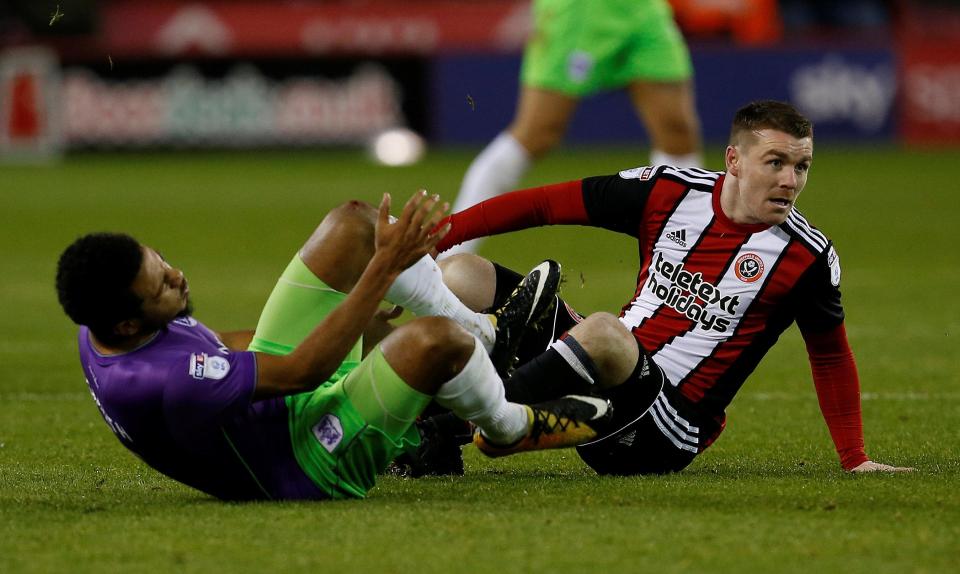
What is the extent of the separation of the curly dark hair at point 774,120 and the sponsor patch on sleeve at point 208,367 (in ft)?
5.73

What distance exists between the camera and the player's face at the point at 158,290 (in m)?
4.01

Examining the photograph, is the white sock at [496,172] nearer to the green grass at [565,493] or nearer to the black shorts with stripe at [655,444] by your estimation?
the green grass at [565,493]

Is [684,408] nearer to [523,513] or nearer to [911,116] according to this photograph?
[523,513]

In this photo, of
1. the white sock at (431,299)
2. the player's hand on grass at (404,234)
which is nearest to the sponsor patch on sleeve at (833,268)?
the white sock at (431,299)

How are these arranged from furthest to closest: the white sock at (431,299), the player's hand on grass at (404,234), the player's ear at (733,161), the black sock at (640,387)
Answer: the player's ear at (733,161) < the black sock at (640,387) < the white sock at (431,299) < the player's hand on grass at (404,234)

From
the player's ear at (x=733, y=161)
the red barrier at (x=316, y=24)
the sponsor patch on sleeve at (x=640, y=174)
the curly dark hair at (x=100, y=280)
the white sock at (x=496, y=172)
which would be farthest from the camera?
the red barrier at (x=316, y=24)

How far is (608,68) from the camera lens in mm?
9180

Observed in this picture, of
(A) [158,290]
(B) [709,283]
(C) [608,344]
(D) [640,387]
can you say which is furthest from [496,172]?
(A) [158,290]

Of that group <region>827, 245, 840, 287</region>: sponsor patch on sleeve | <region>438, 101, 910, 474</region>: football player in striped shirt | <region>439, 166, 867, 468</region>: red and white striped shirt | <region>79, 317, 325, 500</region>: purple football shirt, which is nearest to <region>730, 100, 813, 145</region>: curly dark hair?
<region>438, 101, 910, 474</region>: football player in striped shirt

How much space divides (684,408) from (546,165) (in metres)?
14.4

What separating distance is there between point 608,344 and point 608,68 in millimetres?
4882

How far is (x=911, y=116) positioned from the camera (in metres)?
21.6

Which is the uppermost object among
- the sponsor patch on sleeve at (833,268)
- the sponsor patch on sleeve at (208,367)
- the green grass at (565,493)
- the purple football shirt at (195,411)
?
the sponsor patch on sleeve at (833,268)

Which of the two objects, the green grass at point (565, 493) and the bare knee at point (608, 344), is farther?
the bare knee at point (608, 344)
